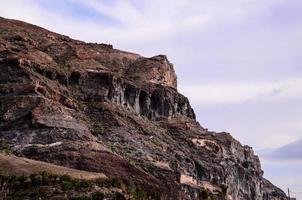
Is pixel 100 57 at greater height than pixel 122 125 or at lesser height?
greater

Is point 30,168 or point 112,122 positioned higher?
point 112,122

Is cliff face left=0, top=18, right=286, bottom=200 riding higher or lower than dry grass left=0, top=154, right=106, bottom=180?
higher

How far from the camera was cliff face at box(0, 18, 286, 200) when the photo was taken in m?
117

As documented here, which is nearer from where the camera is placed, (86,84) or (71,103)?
(71,103)

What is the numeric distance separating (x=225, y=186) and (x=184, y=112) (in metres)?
29.8

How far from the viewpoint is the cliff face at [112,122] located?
385ft

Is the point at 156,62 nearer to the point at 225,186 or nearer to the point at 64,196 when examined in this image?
the point at 225,186

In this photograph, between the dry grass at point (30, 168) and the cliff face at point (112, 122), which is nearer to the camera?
the dry grass at point (30, 168)

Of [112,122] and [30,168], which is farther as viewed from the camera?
[112,122]

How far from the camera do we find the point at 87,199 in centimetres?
9562

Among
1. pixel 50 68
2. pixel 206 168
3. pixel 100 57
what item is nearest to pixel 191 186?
pixel 206 168

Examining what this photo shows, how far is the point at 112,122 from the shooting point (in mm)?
135250

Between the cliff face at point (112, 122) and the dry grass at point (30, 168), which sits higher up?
the cliff face at point (112, 122)

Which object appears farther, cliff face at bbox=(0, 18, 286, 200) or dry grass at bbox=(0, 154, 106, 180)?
cliff face at bbox=(0, 18, 286, 200)
